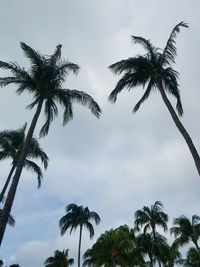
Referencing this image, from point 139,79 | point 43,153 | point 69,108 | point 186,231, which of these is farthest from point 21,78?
point 186,231

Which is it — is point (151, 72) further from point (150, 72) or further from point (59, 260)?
point (59, 260)

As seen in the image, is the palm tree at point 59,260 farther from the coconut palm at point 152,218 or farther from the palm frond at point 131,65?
the palm frond at point 131,65

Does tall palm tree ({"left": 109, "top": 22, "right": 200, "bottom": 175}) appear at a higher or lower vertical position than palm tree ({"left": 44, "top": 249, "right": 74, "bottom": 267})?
lower

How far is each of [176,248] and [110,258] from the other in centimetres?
1112

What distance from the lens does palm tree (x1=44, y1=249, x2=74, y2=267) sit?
71.8m

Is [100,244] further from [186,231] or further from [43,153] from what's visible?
[43,153]

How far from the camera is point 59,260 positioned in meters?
72.4

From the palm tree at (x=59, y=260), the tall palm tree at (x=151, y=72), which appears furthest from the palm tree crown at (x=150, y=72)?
the palm tree at (x=59, y=260)

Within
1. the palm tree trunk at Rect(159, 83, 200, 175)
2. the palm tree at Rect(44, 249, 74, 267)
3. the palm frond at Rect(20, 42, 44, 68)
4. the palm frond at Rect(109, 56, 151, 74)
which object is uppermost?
the palm tree at Rect(44, 249, 74, 267)

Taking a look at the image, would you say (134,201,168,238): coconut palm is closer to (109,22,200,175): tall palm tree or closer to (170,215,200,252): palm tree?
(170,215,200,252): palm tree

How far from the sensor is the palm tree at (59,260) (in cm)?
7181

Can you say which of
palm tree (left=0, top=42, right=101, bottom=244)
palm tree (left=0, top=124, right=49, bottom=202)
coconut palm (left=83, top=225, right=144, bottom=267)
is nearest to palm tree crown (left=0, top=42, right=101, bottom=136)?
palm tree (left=0, top=42, right=101, bottom=244)

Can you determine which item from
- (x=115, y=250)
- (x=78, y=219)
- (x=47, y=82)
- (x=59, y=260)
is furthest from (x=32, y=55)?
(x=59, y=260)

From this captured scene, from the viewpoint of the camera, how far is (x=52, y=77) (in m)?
24.5
